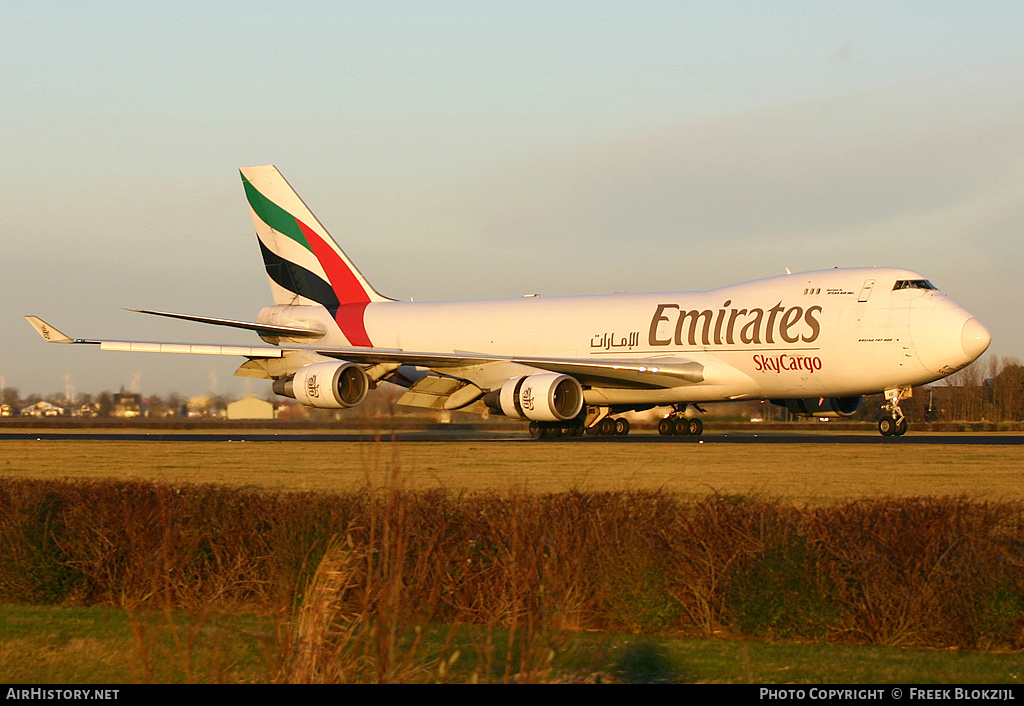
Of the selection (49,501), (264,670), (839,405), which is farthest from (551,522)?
(839,405)

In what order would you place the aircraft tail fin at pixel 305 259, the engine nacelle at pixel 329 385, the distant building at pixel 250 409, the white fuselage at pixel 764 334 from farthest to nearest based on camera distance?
the distant building at pixel 250 409 → the aircraft tail fin at pixel 305 259 → the engine nacelle at pixel 329 385 → the white fuselage at pixel 764 334

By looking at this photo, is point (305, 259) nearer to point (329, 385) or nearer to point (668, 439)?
point (329, 385)

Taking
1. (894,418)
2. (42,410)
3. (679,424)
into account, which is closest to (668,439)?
(679,424)

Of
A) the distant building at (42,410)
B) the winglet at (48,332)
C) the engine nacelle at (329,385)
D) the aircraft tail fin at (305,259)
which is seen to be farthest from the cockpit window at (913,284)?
the distant building at (42,410)

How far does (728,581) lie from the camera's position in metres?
9.97

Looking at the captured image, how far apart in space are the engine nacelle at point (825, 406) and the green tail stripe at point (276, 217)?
18701 mm

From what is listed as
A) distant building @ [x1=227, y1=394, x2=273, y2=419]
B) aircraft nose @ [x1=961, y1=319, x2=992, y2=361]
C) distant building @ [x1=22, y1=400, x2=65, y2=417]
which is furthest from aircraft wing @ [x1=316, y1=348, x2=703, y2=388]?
distant building @ [x1=22, y1=400, x2=65, y2=417]

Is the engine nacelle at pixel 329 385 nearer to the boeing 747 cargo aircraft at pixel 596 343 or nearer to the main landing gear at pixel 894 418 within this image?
the boeing 747 cargo aircraft at pixel 596 343

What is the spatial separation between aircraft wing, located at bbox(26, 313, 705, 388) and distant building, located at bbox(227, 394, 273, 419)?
1312cm

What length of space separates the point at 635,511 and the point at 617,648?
247cm

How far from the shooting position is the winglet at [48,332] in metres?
33.8

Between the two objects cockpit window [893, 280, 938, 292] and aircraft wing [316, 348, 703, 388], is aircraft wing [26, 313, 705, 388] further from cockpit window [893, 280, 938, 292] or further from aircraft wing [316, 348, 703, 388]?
cockpit window [893, 280, 938, 292]
